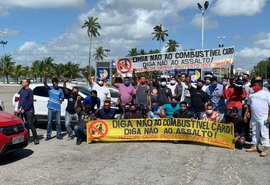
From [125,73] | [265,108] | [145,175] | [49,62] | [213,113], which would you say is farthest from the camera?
[49,62]

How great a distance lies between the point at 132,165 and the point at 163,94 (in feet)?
13.0

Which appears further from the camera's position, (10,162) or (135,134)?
(135,134)

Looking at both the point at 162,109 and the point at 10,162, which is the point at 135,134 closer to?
the point at 162,109

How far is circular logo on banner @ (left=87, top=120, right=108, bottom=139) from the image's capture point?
383 inches

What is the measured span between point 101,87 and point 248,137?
4.58 metres

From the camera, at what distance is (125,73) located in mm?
13992

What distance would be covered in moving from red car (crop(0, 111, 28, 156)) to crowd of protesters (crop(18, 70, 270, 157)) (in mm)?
1719

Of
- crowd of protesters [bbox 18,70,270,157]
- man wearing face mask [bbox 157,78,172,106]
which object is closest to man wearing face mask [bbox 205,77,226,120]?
crowd of protesters [bbox 18,70,270,157]

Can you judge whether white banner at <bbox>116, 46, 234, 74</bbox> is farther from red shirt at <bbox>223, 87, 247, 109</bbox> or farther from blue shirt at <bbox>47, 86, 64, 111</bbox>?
blue shirt at <bbox>47, 86, 64, 111</bbox>

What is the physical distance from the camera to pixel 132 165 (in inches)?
283

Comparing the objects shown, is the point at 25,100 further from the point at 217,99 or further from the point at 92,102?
the point at 217,99

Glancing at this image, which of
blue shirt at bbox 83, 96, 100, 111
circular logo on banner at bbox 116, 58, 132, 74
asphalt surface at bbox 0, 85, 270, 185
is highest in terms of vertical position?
circular logo on banner at bbox 116, 58, 132, 74

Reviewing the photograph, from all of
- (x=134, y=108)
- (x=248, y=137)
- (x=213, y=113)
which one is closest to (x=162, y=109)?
(x=134, y=108)

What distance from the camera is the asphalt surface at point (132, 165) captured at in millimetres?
6207
